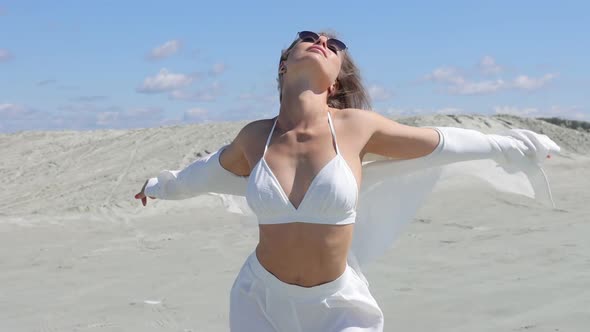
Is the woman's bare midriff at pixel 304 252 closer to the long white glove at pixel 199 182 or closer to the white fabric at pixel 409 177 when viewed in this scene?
the white fabric at pixel 409 177

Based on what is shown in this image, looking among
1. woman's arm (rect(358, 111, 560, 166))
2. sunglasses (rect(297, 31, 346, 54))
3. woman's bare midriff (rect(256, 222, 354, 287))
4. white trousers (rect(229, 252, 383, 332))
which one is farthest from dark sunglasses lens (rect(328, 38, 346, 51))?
white trousers (rect(229, 252, 383, 332))

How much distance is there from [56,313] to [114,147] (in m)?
12.3

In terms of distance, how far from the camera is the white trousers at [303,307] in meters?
2.94

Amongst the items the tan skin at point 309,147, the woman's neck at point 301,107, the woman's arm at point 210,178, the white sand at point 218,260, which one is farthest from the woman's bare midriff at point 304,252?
the white sand at point 218,260

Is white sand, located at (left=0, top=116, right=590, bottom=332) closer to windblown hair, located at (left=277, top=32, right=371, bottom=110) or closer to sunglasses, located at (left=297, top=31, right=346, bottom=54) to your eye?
windblown hair, located at (left=277, top=32, right=371, bottom=110)

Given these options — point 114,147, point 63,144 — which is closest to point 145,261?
point 114,147

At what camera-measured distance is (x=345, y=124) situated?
3.16m

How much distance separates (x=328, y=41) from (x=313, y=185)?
73 centimetres

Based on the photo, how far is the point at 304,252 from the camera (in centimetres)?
296

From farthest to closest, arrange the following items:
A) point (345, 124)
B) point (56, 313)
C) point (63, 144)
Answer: point (63, 144)
point (56, 313)
point (345, 124)

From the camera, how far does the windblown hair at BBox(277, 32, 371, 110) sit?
11.4 feet

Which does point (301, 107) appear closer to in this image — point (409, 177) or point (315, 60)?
point (315, 60)

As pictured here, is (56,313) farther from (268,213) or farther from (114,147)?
(114,147)

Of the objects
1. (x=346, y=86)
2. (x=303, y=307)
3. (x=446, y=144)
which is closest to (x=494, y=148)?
(x=446, y=144)
